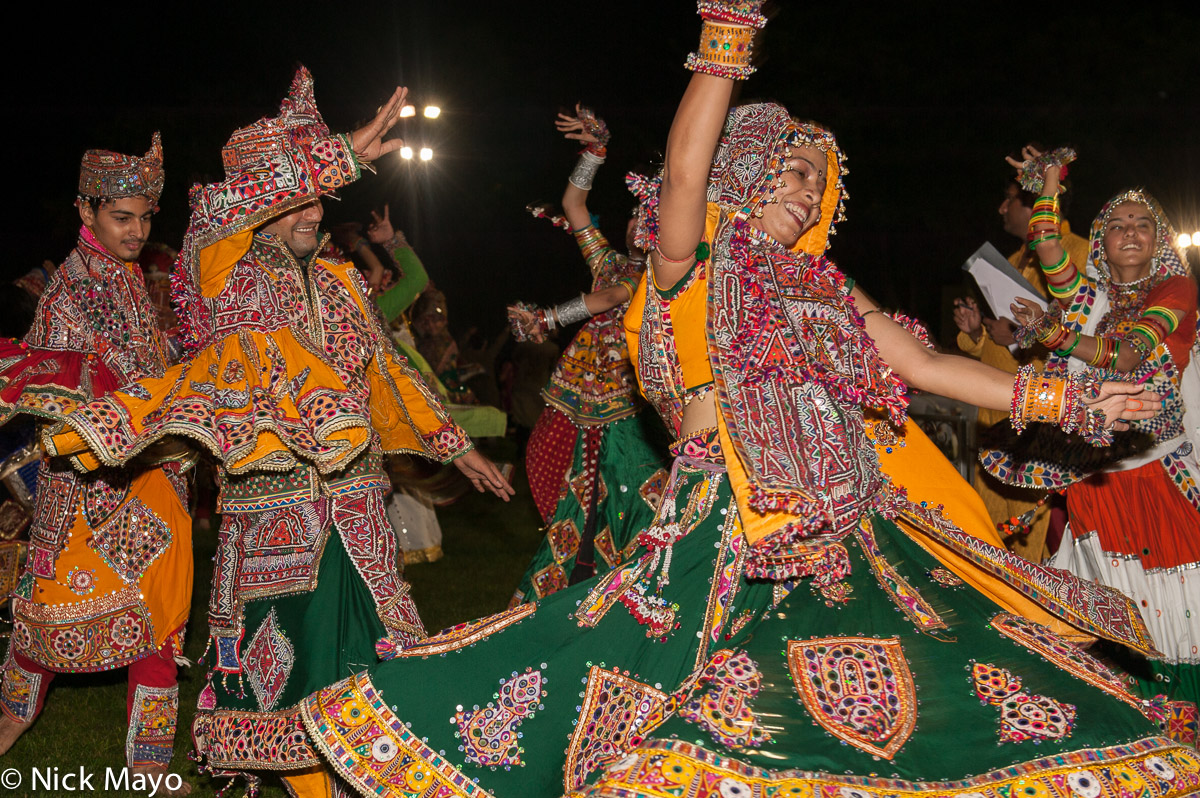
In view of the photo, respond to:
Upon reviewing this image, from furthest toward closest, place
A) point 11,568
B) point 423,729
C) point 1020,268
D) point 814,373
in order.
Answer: point 1020,268 < point 11,568 < point 814,373 < point 423,729

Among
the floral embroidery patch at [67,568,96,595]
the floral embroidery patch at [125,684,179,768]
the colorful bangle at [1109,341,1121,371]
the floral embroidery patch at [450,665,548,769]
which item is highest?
the colorful bangle at [1109,341,1121,371]

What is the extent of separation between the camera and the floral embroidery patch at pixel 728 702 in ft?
8.23

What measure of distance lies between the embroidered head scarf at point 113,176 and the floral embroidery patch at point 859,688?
3.47 metres

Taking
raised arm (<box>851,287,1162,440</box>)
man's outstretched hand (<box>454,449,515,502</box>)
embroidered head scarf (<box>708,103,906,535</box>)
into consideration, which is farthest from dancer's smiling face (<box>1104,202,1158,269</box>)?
man's outstretched hand (<box>454,449,515,502</box>)

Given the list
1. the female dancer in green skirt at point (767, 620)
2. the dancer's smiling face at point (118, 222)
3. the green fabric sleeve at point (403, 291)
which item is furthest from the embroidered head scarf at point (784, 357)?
the green fabric sleeve at point (403, 291)

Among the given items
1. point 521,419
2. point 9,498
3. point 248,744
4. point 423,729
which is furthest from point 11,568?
point 521,419

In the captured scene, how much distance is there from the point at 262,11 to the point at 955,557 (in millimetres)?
18286

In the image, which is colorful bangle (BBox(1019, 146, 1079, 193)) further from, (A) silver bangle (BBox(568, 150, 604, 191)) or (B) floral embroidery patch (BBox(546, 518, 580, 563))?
(B) floral embroidery patch (BBox(546, 518, 580, 563))

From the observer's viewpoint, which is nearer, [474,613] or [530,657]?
[530,657]

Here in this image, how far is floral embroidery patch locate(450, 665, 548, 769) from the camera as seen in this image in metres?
2.87

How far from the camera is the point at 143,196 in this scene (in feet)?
15.9

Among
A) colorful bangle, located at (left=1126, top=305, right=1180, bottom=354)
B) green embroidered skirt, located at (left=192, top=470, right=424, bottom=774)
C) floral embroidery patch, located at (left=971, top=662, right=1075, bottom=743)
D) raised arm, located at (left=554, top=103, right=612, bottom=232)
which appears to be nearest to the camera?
floral embroidery patch, located at (left=971, top=662, right=1075, bottom=743)

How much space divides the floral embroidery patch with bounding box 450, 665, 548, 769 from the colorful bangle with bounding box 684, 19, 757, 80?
1.56 m

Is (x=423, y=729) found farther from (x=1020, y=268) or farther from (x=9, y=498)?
(x=1020, y=268)
